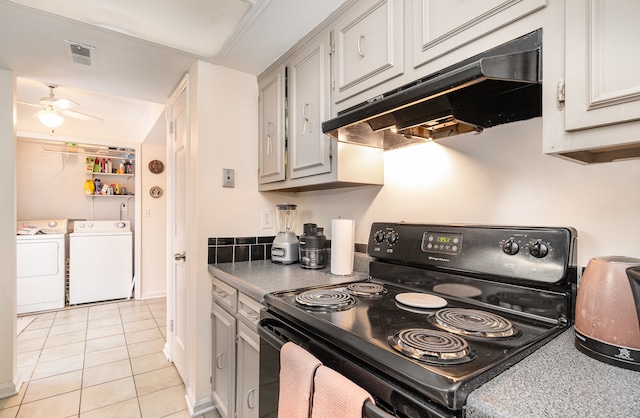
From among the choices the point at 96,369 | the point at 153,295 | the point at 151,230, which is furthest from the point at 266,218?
the point at 153,295

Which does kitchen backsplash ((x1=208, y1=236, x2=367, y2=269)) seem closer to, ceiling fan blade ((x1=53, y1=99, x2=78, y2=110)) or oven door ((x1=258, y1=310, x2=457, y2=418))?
oven door ((x1=258, y1=310, x2=457, y2=418))

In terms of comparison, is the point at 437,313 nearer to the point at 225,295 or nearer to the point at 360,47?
the point at 360,47

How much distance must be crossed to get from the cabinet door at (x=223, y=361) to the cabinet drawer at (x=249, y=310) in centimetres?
12

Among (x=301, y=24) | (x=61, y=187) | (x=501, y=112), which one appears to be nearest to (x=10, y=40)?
(x=301, y=24)

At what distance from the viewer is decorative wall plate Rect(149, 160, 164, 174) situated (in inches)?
177

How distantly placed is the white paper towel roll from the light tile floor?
125 cm

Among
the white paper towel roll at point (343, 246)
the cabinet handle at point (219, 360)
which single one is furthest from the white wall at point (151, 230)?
the white paper towel roll at point (343, 246)

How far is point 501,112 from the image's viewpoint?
42.9 inches

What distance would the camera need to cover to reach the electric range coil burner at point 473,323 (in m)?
0.79

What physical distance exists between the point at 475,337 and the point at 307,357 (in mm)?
435

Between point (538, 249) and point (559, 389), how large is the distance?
46cm

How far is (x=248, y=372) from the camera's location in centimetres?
144

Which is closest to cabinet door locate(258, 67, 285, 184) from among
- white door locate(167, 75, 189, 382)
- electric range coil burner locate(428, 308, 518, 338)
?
white door locate(167, 75, 189, 382)

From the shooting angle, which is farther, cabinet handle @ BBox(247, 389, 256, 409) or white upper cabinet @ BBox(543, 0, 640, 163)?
cabinet handle @ BBox(247, 389, 256, 409)
